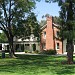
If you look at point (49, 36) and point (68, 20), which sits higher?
point (68, 20)

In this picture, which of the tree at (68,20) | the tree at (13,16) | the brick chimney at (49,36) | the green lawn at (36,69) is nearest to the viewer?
the green lawn at (36,69)

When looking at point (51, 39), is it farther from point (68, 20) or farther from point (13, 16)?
point (68, 20)

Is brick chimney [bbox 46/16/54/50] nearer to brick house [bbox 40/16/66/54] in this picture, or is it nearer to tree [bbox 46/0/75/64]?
brick house [bbox 40/16/66/54]

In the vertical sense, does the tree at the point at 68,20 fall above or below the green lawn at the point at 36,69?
above

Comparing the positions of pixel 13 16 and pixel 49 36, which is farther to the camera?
pixel 49 36

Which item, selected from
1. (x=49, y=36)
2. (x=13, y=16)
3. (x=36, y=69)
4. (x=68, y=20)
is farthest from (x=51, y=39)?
(x=36, y=69)

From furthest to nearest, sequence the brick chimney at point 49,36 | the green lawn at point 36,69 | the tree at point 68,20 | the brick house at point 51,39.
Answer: the brick chimney at point 49,36 < the brick house at point 51,39 < the tree at point 68,20 < the green lawn at point 36,69

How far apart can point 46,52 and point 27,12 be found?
898 inches

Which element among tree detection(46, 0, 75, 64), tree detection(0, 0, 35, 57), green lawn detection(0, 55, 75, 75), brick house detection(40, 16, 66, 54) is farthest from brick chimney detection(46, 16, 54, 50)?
green lawn detection(0, 55, 75, 75)

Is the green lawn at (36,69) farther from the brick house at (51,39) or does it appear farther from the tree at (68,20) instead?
the brick house at (51,39)

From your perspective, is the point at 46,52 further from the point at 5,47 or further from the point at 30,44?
the point at 5,47

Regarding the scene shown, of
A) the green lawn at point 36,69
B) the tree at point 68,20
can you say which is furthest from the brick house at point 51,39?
the green lawn at point 36,69

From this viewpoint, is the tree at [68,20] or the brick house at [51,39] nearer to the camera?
the tree at [68,20]

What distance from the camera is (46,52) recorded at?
237 ft
